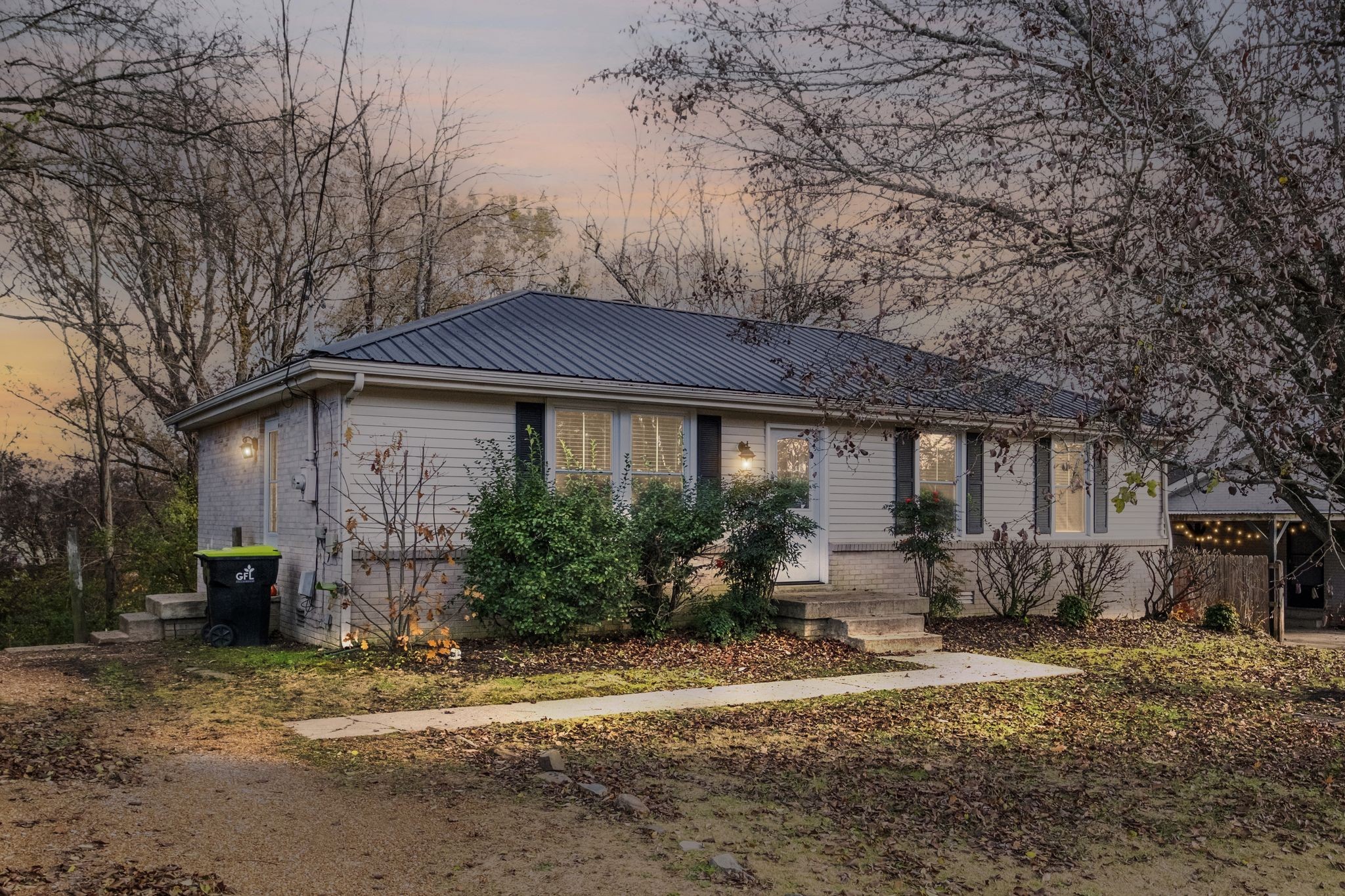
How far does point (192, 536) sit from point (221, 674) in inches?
325

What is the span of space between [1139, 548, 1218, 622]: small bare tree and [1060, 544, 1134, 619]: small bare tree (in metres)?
0.80

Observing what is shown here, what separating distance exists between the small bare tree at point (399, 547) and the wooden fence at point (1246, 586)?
41.2ft

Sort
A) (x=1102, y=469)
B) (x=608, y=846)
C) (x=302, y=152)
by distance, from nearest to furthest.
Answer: (x=608, y=846)
(x=1102, y=469)
(x=302, y=152)

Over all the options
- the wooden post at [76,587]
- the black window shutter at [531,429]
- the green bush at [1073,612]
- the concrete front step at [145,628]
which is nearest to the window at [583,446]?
the black window shutter at [531,429]

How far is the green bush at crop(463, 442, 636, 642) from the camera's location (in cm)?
1120

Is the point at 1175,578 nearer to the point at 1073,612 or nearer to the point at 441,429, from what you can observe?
the point at 1073,612

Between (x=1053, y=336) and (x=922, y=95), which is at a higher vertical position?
(x=922, y=95)

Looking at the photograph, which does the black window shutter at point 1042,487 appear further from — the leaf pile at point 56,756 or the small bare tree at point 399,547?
the leaf pile at point 56,756

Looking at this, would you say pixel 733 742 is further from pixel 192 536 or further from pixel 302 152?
pixel 302 152

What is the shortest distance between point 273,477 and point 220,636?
235 centimetres

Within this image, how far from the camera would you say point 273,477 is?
13703mm

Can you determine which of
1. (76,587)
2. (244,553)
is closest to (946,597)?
(244,553)

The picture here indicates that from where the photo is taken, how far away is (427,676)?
10.0 metres

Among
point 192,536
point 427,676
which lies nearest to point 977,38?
point 427,676
